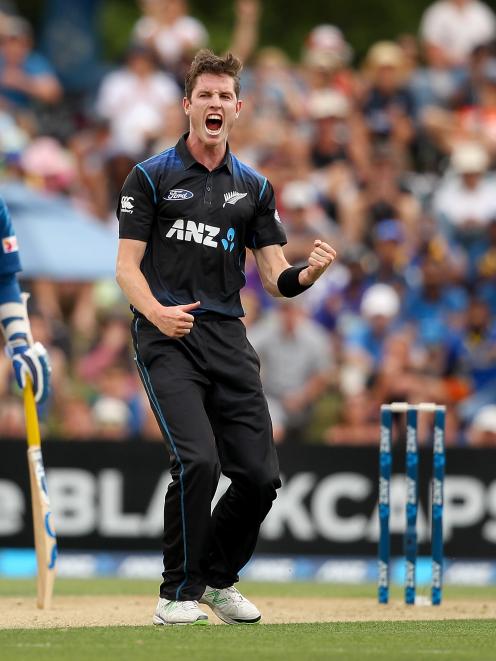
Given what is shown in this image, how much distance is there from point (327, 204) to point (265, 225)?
855 centimetres

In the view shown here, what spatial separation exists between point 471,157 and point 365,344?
2753mm

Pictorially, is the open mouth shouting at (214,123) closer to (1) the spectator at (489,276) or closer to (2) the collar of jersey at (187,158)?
(2) the collar of jersey at (187,158)

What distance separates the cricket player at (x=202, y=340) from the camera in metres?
7.75

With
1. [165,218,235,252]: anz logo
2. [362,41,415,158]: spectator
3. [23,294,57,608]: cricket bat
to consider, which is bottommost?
[23,294,57,608]: cricket bat

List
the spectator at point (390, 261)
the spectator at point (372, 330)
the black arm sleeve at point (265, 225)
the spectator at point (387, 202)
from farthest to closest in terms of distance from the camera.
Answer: the spectator at point (387, 202) < the spectator at point (390, 261) < the spectator at point (372, 330) < the black arm sleeve at point (265, 225)

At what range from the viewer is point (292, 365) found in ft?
47.2

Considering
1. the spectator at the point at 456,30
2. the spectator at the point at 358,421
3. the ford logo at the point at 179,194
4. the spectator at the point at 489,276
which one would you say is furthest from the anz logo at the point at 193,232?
the spectator at the point at 456,30

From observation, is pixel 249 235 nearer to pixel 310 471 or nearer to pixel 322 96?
pixel 310 471

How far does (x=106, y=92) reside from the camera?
18078 mm

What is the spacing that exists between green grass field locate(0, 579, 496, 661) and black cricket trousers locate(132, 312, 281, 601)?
15.5 inches

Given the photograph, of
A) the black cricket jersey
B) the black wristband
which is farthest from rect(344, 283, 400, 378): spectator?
the black cricket jersey

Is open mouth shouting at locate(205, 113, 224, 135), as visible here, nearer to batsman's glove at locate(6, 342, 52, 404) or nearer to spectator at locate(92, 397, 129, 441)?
batsman's glove at locate(6, 342, 52, 404)

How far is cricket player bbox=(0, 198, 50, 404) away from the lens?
9094 mm

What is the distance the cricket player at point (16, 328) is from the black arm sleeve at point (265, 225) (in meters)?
1.56
